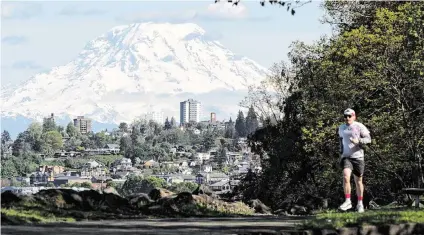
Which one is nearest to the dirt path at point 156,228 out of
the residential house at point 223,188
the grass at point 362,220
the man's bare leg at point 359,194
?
the grass at point 362,220

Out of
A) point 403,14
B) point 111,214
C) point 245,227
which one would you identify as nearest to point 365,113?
point 403,14

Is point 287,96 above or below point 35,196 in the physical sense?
above

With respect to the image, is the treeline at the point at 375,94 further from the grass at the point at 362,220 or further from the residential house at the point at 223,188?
the grass at the point at 362,220

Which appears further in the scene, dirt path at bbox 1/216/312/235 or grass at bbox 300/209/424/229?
grass at bbox 300/209/424/229

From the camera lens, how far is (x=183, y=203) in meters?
22.4

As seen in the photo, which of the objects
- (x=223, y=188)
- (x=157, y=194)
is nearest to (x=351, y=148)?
(x=157, y=194)

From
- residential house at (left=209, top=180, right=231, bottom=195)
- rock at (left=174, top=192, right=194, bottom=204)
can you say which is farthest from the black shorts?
residential house at (left=209, top=180, right=231, bottom=195)

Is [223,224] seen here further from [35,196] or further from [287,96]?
[287,96]

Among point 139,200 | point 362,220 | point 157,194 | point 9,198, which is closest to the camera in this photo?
point 362,220

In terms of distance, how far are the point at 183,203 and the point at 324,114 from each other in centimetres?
1931

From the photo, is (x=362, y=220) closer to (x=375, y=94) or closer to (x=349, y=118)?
(x=349, y=118)

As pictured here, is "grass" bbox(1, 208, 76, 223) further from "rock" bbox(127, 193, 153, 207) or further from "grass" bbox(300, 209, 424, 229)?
"rock" bbox(127, 193, 153, 207)

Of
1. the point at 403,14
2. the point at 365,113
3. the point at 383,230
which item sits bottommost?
the point at 383,230

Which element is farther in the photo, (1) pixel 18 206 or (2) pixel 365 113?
(2) pixel 365 113
